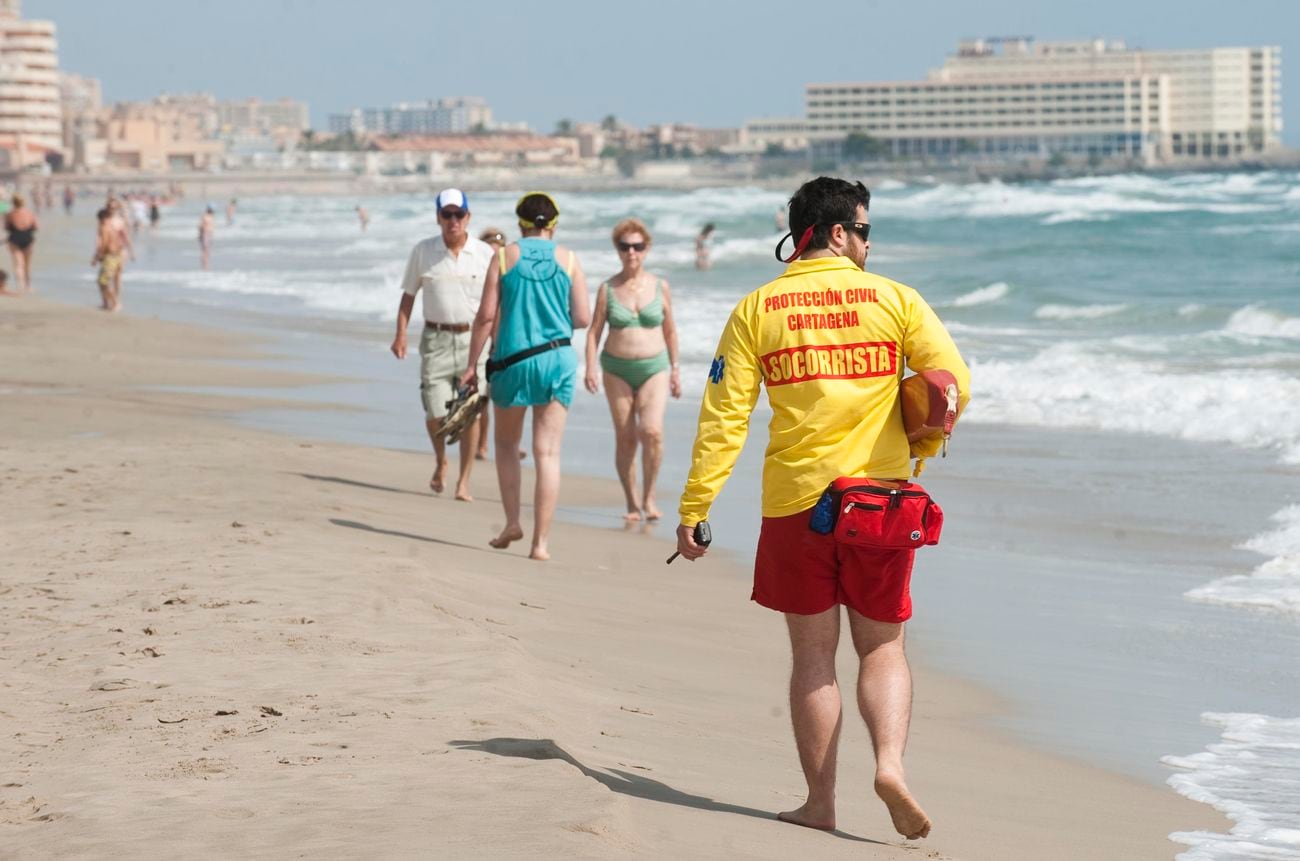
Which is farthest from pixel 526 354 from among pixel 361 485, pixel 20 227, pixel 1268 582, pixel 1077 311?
pixel 1077 311

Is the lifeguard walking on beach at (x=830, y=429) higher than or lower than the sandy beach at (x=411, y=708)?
higher

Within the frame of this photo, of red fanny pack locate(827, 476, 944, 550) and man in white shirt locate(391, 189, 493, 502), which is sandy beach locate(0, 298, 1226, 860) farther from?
man in white shirt locate(391, 189, 493, 502)

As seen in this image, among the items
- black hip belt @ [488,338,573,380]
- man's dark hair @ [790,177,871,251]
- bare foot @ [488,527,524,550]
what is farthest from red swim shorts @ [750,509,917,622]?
bare foot @ [488,527,524,550]

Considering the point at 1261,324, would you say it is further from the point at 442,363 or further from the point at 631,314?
the point at 442,363

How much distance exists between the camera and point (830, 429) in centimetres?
400

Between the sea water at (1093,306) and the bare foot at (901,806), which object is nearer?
the bare foot at (901,806)

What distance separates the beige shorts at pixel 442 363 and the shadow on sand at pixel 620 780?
4763 millimetres

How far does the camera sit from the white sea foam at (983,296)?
28.2 metres

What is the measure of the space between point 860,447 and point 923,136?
200 metres

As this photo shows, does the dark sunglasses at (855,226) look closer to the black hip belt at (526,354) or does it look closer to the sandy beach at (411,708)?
the sandy beach at (411,708)

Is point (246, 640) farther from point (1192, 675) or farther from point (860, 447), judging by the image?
point (1192, 675)

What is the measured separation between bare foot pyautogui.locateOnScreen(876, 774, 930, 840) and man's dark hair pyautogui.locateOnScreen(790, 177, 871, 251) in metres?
1.24

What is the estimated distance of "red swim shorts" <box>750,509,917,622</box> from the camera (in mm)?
3969

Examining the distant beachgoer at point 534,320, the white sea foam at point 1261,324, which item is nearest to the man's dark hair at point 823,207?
the distant beachgoer at point 534,320
